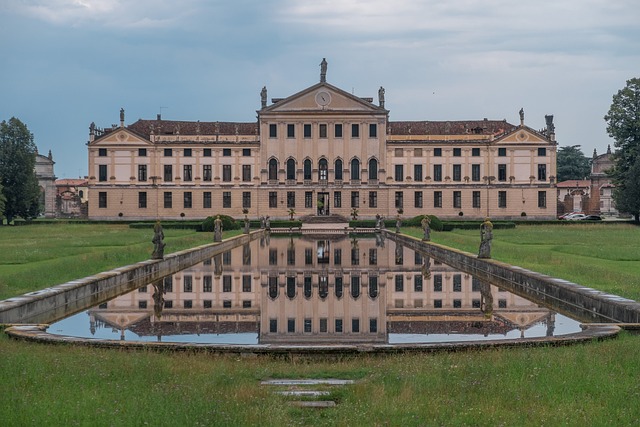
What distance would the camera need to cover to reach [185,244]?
90.1ft

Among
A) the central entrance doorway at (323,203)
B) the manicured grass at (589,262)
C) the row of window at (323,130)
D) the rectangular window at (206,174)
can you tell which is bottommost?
the manicured grass at (589,262)

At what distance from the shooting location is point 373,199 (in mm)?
61656

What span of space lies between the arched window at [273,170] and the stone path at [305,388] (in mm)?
55096

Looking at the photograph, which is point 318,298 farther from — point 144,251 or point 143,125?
point 143,125

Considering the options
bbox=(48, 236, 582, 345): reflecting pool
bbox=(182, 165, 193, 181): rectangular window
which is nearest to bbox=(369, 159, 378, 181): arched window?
bbox=(182, 165, 193, 181): rectangular window

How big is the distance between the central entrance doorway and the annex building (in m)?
0.09

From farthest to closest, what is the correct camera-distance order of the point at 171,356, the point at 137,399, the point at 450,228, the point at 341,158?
the point at 341,158, the point at 450,228, the point at 171,356, the point at 137,399

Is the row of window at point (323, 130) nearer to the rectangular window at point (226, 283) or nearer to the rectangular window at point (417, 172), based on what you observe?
the rectangular window at point (417, 172)

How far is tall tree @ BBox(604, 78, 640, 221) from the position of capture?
172ft

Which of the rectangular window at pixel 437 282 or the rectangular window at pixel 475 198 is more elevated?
the rectangular window at pixel 475 198

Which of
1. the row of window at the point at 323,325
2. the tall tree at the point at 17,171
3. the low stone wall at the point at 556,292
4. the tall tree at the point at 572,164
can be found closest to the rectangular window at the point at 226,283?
the row of window at the point at 323,325

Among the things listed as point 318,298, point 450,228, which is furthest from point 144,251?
point 450,228

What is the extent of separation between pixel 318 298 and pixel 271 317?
2.26 metres

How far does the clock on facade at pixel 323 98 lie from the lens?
199 ft
